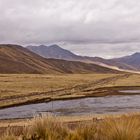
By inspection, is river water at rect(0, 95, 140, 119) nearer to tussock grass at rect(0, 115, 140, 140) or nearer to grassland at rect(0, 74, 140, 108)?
grassland at rect(0, 74, 140, 108)

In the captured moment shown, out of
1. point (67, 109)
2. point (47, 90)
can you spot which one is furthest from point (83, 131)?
point (47, 90)

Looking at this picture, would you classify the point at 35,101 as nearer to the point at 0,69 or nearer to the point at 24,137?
the point at 24,137

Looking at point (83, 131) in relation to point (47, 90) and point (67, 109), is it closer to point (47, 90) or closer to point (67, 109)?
point (67, 109)

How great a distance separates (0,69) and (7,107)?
145m

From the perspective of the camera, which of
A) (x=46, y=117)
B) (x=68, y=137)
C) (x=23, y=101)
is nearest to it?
(x=68, y=137)

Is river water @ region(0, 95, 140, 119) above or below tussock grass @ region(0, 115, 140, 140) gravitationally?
below

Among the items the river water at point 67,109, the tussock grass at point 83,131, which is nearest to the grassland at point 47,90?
the river water at point 67,109

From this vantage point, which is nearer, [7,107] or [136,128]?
[136,128]

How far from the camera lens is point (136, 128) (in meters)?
10.8

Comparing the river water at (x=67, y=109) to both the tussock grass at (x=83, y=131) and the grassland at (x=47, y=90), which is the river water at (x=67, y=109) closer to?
the grassland at (x=47, y=90)

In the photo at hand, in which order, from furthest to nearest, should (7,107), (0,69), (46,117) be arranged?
1. (0,69)
2. (7,107)
3. (46,117)

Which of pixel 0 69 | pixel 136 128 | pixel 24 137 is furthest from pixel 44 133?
pixel 0 69

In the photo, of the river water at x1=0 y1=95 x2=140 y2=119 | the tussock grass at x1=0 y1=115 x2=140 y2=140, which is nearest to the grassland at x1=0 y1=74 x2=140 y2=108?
the river water at x1=0 y1=95 x2=140 y2=119

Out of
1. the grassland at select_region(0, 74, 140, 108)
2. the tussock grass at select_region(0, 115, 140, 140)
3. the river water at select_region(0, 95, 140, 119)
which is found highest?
the tussock grass at select_region(0, 115, 140, 140)
